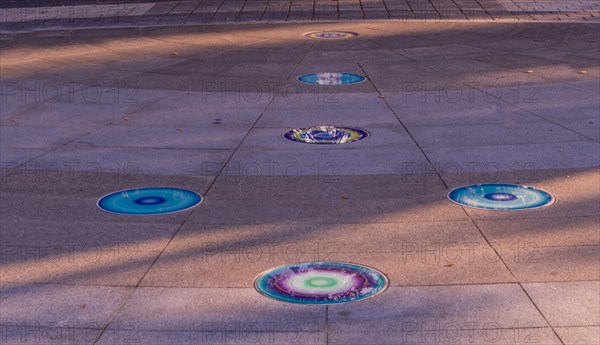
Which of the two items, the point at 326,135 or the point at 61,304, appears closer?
the point at 61,304

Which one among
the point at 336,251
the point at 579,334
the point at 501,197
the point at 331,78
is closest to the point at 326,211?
the point at 336,251

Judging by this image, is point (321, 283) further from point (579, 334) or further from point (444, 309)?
point (579, 334)

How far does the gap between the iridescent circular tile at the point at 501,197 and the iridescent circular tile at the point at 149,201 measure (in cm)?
248

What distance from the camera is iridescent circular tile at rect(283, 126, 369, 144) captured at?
11.0 meters

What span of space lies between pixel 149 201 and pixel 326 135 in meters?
3.07

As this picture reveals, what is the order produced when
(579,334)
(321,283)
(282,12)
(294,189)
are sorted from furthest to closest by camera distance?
(282,12)
(294,189)
(321,283)
(579,334)

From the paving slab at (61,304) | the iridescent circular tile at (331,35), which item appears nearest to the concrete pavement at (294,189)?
the paving slab at (61,304)

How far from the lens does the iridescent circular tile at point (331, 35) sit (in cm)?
1858

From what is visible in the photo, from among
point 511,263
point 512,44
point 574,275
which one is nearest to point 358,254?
point 511,263

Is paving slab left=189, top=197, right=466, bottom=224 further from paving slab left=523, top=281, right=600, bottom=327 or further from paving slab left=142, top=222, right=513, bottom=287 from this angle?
paving slab left=523, top=281, right=600, bottom=327

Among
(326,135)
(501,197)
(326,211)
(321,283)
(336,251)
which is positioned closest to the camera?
(321,283)

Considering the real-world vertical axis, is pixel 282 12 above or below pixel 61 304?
above

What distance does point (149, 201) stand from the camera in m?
8.83

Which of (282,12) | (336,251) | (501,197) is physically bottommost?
(336,251)
